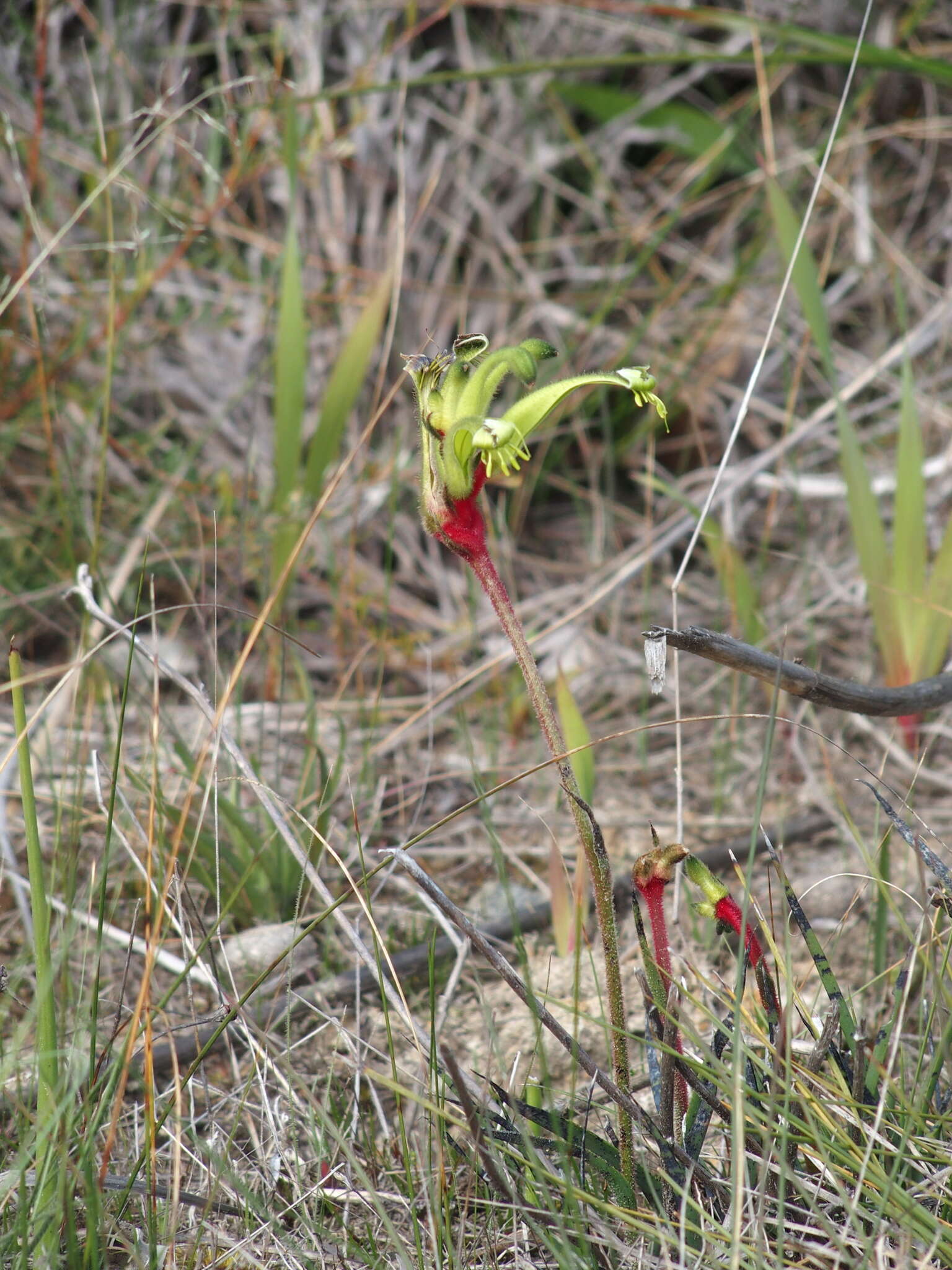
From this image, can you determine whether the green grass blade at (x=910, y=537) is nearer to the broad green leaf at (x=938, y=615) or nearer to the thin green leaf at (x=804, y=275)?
the broad green leaf at (x=938, y=615)

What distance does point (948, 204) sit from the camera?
2.52 meters

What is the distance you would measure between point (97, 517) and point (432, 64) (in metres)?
1.76

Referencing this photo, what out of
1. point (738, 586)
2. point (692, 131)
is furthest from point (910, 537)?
point (692, 131)

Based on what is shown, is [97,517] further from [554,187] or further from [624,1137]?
[554,187]

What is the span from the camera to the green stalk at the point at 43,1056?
0.78 m

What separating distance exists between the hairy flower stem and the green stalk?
15.0 inches

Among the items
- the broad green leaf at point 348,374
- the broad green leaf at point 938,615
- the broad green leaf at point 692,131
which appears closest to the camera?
the broad green leaf at point 938,615

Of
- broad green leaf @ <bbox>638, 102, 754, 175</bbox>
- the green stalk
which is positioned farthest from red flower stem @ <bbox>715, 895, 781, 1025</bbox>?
broad green leaf @ <bbox>638, 102, 754, 175</bbox>

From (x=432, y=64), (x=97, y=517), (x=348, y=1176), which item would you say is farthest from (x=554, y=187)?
(x=348, y=1176)

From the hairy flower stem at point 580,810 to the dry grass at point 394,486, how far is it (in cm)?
A: 25

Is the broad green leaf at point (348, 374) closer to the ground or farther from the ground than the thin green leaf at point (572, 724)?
farther from the ground

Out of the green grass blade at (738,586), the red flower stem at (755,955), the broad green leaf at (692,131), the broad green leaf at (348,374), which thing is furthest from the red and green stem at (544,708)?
the broad green leaf at (692,131)

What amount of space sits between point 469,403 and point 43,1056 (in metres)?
0.57

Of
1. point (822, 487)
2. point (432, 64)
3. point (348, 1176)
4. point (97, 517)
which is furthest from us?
point (432, 64)
